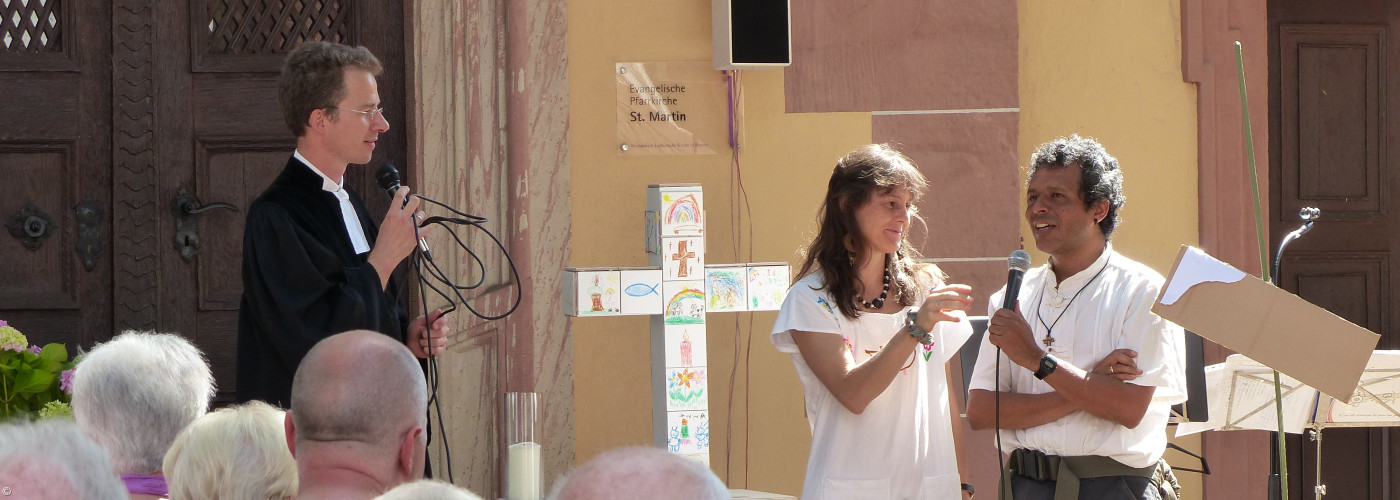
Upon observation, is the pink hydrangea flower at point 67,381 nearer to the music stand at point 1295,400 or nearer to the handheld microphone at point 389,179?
the handheld microphone at point 389,179

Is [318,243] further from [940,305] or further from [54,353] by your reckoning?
[940,305]

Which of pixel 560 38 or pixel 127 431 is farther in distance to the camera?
pixel 560 38

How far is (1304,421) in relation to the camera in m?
4.33

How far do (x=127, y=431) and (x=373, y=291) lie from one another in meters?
0.85

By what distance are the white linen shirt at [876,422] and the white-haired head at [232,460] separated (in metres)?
1.38

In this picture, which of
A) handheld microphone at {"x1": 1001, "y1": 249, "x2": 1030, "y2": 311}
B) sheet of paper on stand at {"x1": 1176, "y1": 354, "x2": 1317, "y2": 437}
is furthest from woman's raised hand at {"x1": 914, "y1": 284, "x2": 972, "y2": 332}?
sheet of paper on stand at {"x1": 1176, "y1": 354, "x2": 1317, "y2": 437}

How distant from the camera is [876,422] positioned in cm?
333

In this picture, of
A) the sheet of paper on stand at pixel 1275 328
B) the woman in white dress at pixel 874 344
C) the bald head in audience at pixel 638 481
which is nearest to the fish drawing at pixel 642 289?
the woman in white dress at pixel 874 344

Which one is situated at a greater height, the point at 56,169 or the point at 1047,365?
the point at 56,169

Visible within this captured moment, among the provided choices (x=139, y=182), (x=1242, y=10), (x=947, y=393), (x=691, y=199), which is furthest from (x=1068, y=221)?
(x=139, y=182)

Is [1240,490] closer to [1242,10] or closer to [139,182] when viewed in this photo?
[1242,10]

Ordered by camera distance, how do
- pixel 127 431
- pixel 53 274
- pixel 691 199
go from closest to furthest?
pixel 127 431, pixel 691 199, pixel 53 274

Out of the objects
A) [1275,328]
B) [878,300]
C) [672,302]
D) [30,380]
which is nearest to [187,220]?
[30,380]

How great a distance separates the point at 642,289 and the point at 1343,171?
3.05 metres
